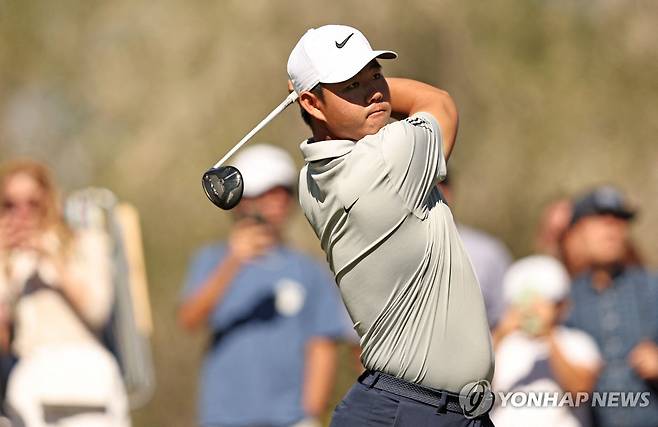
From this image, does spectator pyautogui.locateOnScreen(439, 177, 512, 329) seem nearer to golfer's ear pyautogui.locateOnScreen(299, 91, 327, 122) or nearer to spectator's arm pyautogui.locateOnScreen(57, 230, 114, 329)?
spectator's arm pyautogui.locateOnScreen(57, 230, 114, 329)

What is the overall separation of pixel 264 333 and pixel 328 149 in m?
3.18

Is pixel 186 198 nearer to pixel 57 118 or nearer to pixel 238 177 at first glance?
pixel 57 118

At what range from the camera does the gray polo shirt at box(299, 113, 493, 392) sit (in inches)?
149

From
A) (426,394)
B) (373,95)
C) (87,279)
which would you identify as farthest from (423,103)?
(87,279)

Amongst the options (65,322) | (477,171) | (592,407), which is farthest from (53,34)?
(592,407)

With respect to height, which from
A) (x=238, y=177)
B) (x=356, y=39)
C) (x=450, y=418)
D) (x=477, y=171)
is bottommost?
(x=477, y=171)

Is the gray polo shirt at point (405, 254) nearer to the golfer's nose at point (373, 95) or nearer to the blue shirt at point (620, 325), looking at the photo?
the golfer's nose at point (373, 95)

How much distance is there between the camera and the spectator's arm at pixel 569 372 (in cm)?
620

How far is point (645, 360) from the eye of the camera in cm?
627

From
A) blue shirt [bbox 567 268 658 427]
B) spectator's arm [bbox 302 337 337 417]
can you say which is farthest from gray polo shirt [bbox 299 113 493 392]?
spectator's arm [bbox 302 337 337 417]

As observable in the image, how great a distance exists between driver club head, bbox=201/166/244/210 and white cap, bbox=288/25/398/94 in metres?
0.34

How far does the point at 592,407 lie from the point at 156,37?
28.4 ft

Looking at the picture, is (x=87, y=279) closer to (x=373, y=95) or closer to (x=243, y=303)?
(x=243, y=303)

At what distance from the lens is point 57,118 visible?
13852 mm
